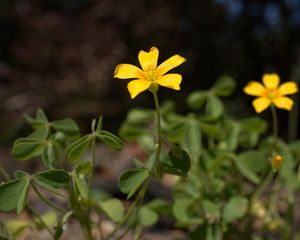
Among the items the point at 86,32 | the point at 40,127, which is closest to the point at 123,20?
the point at 86,32

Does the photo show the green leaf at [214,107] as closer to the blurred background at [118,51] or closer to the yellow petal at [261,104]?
the yellow petal at [261,104]

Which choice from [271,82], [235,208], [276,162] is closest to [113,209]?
[235,208]

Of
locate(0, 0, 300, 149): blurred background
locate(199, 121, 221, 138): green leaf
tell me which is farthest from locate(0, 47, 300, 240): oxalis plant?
locate(0, 0, 300, 149): blurred background

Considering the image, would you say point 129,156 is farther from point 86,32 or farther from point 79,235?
point 79,235

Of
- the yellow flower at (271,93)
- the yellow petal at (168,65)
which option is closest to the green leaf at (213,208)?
the yellow flower at (271,93)

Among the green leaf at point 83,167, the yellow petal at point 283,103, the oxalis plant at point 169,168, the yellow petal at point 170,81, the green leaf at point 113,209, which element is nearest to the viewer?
the yellow petal at point 170,81

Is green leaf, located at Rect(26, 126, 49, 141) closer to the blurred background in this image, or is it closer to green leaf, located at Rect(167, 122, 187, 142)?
green leaf, located at Rect(167, 122, 187, 142)
